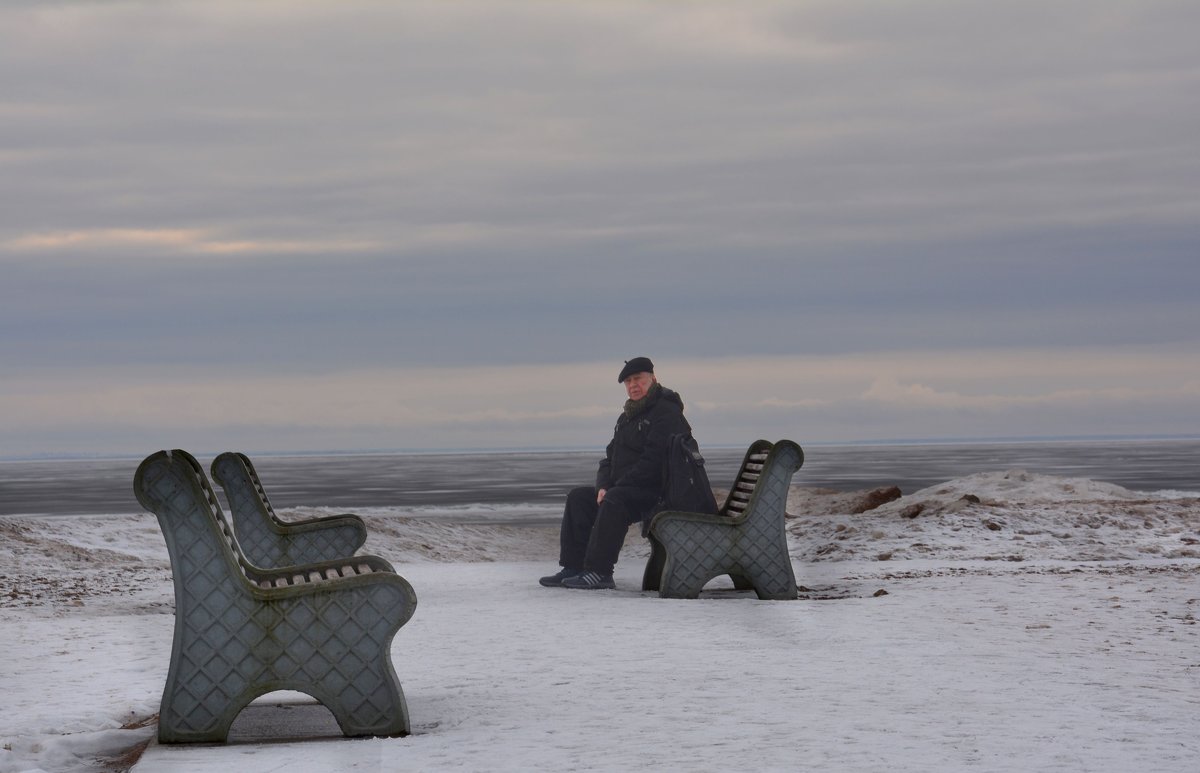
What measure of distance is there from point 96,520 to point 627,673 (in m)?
12.5

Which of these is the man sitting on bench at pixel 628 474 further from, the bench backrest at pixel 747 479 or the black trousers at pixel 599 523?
the bench backrest at pixel 747 479

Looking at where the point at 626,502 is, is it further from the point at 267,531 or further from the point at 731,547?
the point at 267,531

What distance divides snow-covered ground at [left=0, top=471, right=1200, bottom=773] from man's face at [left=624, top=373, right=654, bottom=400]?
63.0 inches

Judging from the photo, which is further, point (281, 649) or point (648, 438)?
point (648, 438)

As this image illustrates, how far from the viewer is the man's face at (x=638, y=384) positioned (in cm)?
1102

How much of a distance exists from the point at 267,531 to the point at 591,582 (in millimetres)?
3276

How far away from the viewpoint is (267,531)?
347 inches

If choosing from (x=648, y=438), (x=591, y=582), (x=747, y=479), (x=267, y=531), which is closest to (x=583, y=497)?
(x=591, y=582)

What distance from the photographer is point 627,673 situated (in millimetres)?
6996

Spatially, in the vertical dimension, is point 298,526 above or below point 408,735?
above

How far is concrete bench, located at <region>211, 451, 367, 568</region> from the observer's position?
870cm

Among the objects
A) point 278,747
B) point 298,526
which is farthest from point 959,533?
point 278,747

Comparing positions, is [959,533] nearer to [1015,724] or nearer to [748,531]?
[748,531]

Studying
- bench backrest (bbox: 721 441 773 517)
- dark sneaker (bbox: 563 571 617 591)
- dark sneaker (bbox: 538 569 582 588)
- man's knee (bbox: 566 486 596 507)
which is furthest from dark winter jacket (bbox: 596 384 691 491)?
dark sneaker (bbox: 538 569 582 588)
